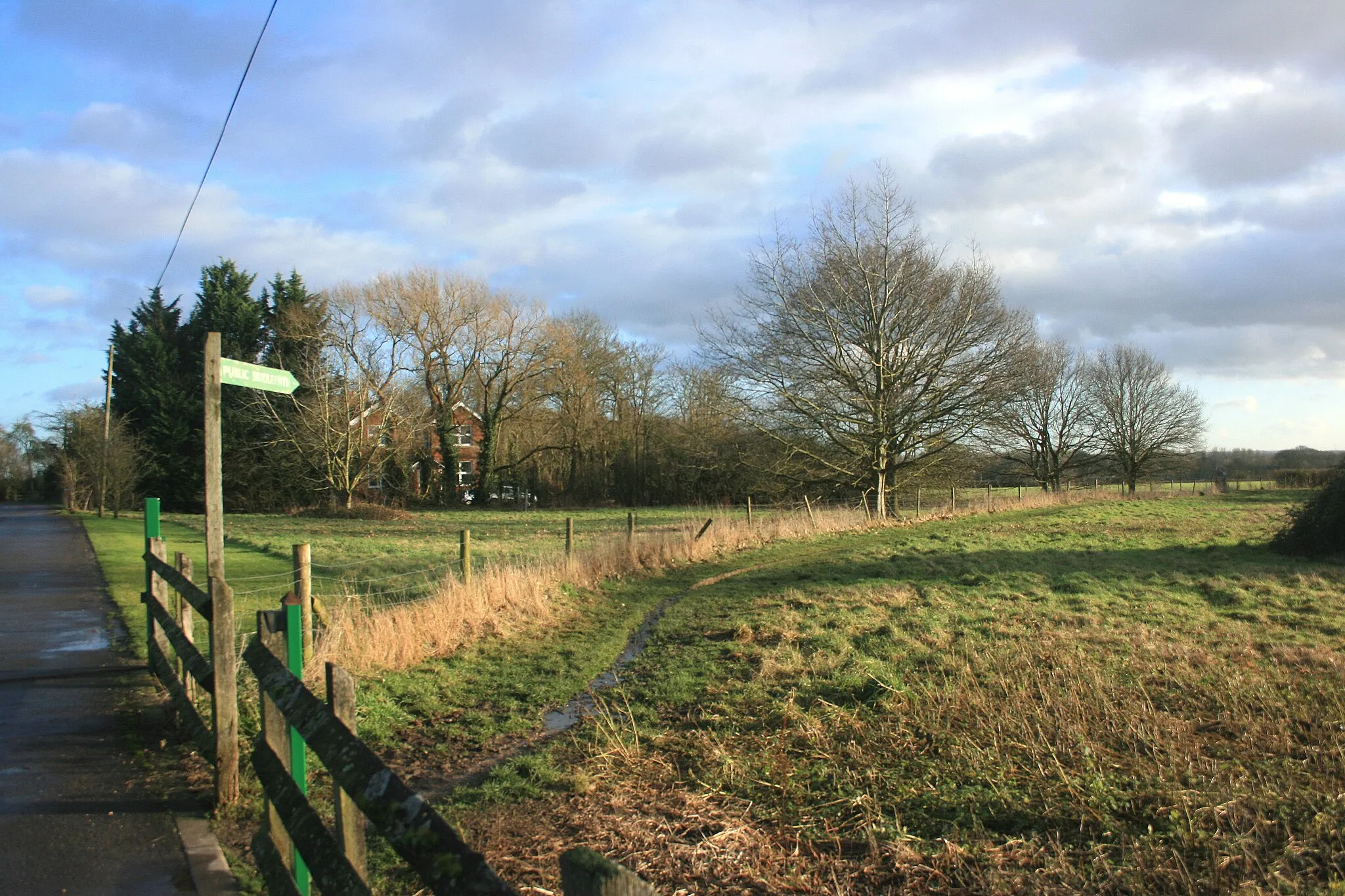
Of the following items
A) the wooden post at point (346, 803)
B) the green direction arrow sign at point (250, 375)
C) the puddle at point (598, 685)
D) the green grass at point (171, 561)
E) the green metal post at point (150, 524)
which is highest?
the green direction arrow sign at point (250, 375)

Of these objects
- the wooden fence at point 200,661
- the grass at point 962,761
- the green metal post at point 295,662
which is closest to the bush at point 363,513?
the grass at point 962,761

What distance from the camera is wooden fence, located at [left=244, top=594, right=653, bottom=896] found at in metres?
2.03

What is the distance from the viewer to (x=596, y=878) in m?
1.75

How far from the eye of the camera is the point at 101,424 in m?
42.6

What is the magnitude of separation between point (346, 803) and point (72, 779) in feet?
12.1

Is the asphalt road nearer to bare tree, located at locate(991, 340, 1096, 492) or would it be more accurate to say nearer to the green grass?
the green grass

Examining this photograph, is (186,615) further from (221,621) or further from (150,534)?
(221,621)

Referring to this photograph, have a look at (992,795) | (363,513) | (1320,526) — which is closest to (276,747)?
(992,795)

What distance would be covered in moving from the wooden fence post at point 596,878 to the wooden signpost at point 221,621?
13.1 feet

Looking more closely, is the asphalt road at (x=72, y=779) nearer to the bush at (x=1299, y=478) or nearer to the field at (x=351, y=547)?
the field at (x=351, y=547)

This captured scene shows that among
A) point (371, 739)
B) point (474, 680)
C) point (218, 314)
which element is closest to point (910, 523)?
point (474, 680)

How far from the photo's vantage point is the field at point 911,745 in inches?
176

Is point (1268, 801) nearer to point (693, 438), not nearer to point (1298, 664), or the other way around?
point (1298, 664)

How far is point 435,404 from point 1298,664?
43574mm
